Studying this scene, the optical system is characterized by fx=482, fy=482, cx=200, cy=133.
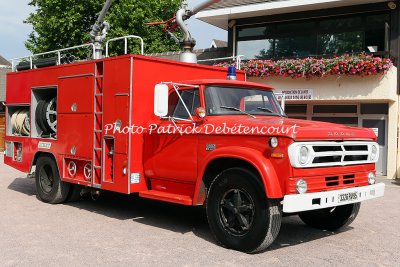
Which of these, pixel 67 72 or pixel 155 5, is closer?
pixel 67 72

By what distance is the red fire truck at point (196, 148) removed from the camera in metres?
5.67

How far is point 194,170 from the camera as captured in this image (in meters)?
6.58

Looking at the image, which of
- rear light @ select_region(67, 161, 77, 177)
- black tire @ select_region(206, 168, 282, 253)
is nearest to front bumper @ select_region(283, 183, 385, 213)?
black tire @ select_region(206, 168, 282, 253)

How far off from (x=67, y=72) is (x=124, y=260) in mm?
4432

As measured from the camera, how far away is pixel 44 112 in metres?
9.47

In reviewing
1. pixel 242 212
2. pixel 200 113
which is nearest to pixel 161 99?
pixel 200 113

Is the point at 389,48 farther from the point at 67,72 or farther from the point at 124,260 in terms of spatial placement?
the point at 124,260

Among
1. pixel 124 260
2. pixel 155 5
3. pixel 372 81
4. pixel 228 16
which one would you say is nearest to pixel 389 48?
pixel 372 81

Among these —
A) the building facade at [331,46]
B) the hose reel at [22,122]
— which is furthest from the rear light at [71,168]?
the building facade at [331,46]

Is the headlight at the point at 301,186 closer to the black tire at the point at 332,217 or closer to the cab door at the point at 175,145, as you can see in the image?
the cab door at the point at 175,145

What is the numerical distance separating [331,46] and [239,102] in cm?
1087

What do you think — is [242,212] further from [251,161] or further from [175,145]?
[175,145]

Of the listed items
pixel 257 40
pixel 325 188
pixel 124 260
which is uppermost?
pixel 257 40

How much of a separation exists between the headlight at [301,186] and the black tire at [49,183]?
5.13m
